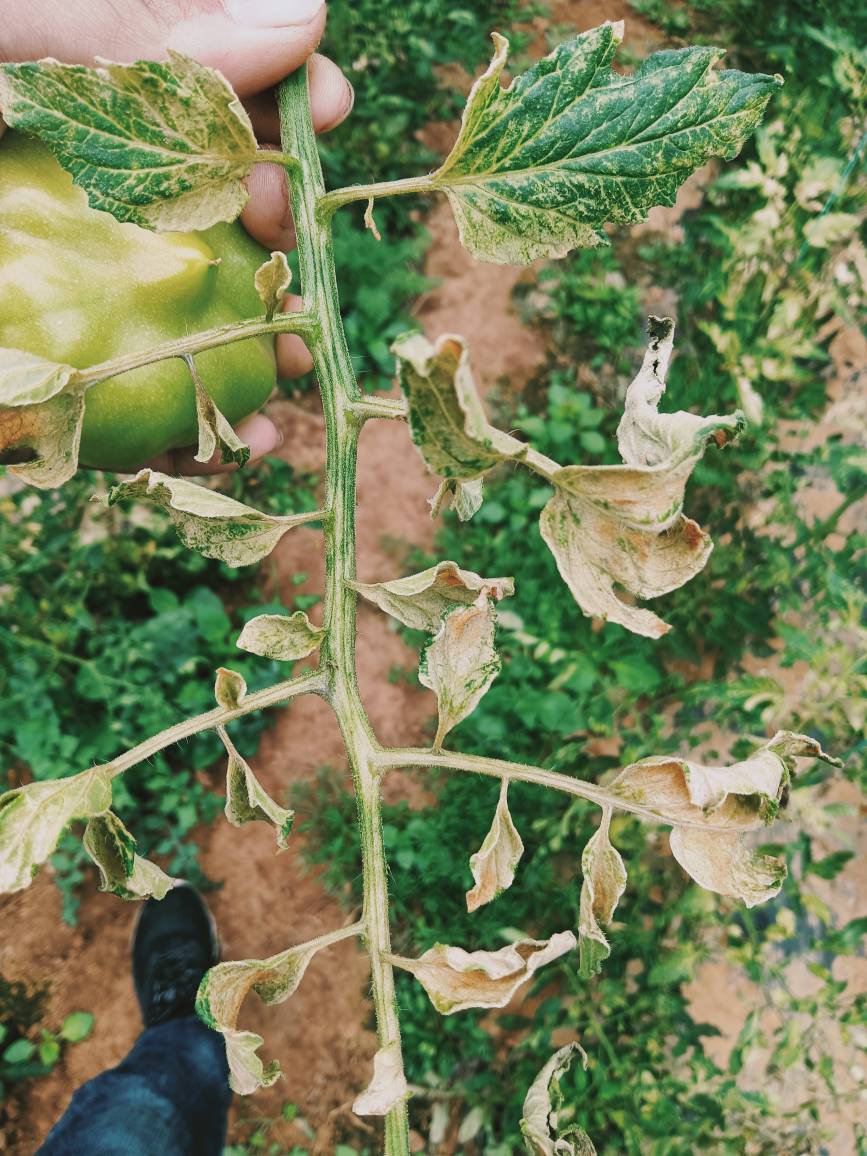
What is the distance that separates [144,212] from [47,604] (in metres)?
1.80

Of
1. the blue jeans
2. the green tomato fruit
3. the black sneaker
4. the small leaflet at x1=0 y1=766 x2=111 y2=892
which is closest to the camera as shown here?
the small leaflet at x1=0 y1=766 x2=111 y2=892

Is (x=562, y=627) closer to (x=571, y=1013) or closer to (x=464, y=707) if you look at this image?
(x=571, y=1013)

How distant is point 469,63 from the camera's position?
2740 mm

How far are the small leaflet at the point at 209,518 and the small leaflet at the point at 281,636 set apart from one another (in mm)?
64

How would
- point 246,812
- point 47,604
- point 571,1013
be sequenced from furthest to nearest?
point 47,604
point 571,1013
point 246,812

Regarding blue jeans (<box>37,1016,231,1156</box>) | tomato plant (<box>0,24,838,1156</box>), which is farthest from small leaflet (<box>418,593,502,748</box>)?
blue jeans (<box>37,1016,231,1156</box>)

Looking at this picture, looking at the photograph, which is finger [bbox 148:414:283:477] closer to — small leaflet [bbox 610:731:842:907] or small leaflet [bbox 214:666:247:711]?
small leaflet [bbox 214:666:247:711]

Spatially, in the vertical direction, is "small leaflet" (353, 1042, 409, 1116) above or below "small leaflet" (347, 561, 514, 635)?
below

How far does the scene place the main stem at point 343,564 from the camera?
0.69 metres

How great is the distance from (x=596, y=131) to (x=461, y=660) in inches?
18.3

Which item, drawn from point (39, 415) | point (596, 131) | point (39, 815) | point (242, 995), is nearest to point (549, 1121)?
point (242, 995)

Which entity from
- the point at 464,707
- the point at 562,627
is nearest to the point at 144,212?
the point at 464,707

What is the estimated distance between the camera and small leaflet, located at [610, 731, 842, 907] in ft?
2.16

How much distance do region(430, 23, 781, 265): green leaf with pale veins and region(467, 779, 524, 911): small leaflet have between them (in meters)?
0.51
